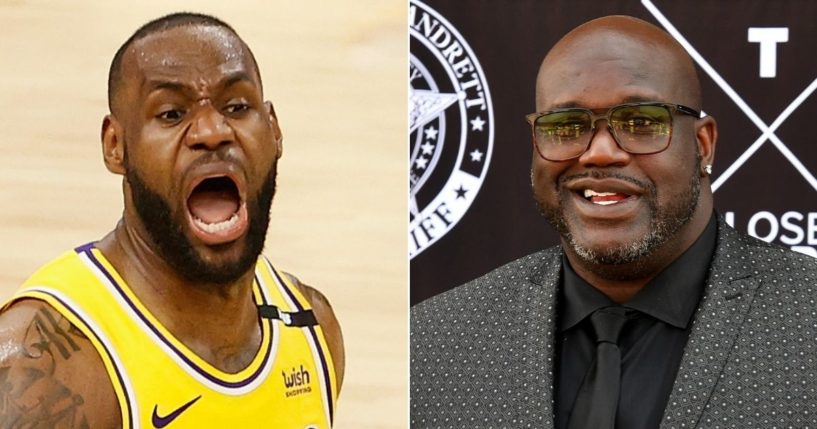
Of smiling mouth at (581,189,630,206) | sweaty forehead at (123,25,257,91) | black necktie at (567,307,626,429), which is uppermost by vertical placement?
sweaty forehead at (123,25,257,91)

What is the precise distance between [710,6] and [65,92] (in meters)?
1.65

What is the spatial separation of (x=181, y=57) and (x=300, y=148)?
0.21 metres

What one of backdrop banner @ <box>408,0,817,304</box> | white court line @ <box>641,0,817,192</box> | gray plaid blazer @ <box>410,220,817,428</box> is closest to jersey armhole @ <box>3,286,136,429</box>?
gray plaid blazer @ <box>410,220,817,428</box>

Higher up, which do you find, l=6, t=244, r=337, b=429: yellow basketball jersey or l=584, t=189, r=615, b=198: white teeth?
l=584, t=189, r=615, b=198: white teeth

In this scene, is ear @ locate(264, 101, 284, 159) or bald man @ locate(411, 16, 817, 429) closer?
ear @ locate(264, 101, 284, 159)

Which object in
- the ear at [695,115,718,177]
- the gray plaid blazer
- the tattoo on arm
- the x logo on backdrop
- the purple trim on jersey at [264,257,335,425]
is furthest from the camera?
the x logo on backdrop

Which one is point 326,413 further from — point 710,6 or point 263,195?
point 710,6

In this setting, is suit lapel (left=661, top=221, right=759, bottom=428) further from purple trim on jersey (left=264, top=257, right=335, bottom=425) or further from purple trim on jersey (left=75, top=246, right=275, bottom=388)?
purple trim on jersey (left=75, top=246, right=275, bottom=388)

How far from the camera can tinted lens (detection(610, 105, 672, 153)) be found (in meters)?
1.89

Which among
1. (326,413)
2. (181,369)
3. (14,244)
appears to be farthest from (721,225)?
(14,244)

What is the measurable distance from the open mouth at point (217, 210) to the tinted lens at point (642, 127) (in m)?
0.75

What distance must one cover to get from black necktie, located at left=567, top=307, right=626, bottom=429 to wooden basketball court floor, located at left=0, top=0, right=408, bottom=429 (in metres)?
0.45

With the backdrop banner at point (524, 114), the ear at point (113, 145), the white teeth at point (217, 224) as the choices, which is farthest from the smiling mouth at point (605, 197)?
the ear at point (113, 145)

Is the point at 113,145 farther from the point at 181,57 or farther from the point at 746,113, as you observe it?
the point at 746,113
